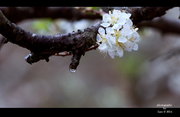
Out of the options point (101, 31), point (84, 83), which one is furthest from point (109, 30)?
point (84, 83)

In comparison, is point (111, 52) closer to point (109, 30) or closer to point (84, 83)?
point (109, 30)

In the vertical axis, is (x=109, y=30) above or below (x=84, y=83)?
above

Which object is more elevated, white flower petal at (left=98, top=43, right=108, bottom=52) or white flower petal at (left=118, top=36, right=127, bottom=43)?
white flower petal at (left=118, top=36, right=127, bottom=43)

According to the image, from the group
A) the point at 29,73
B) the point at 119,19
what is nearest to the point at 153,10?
the point at 119,19

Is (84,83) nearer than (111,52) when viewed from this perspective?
No

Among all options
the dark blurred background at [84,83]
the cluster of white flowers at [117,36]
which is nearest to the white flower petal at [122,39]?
the cluster of white flowers at [117,36]

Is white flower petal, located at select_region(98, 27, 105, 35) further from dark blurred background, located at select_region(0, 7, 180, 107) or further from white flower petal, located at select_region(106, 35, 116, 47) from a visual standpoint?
dark blurred background, located at select_region(0, 7, 180, 107)

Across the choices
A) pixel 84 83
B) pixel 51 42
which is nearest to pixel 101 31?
pixel 51 42

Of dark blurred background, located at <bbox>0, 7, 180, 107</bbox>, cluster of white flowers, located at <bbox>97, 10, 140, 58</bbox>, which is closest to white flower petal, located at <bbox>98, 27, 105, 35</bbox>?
cluster of white flowers, located at <bbox>97, 10, 140, 58</bbox>
